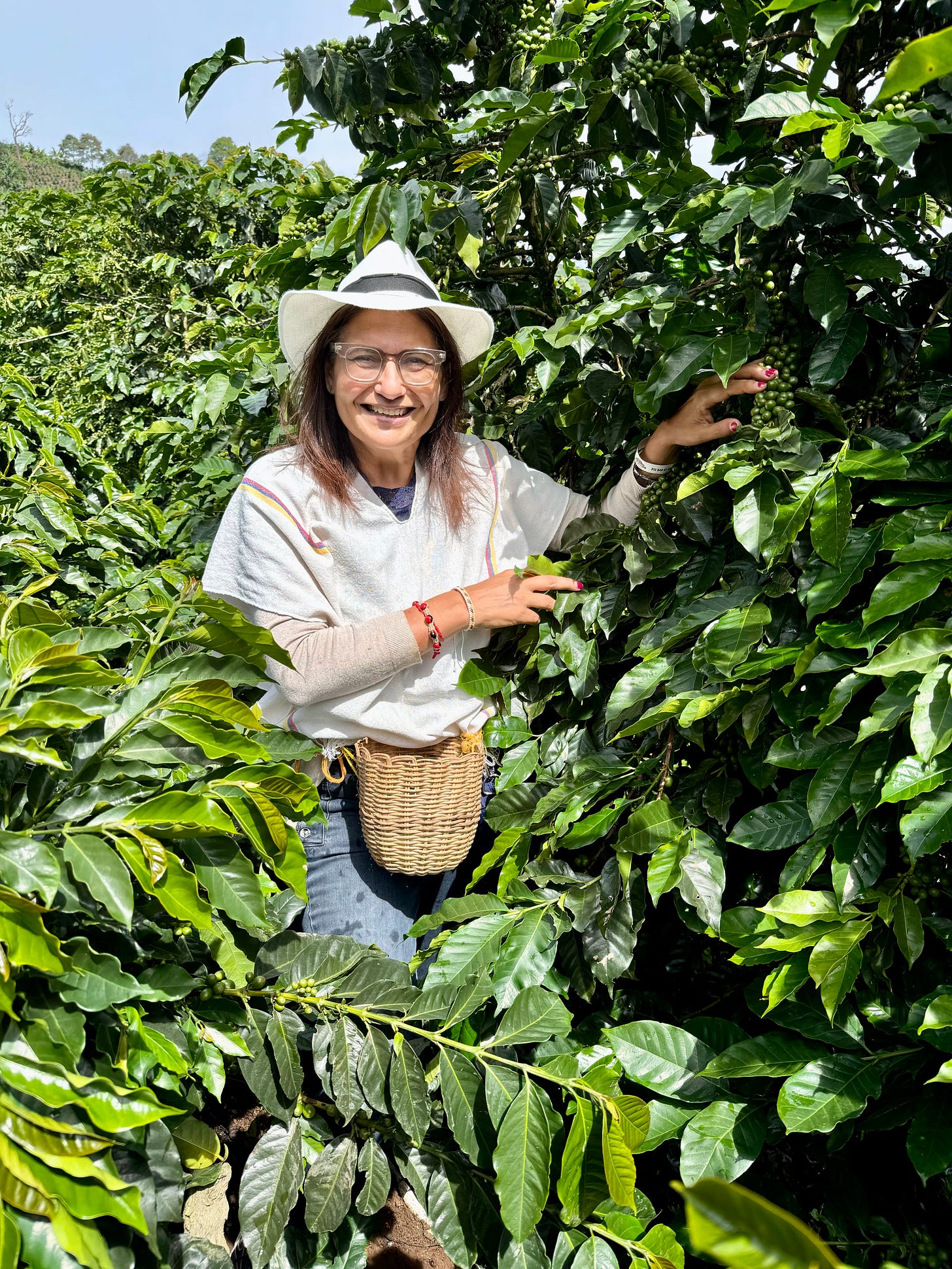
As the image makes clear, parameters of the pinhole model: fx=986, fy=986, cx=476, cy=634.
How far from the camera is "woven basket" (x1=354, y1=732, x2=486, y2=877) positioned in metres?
2.00

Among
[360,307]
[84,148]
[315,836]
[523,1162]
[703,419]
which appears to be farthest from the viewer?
[84,148]

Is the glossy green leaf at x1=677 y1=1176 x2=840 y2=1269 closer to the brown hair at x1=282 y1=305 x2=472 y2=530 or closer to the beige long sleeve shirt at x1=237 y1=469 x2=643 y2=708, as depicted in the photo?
the beige long sleeve shirt at x1=237 y1=469 x2=643 y2=708

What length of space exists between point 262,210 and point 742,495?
4193 millimetres

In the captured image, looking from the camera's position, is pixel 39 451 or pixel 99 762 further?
pixel 39 451

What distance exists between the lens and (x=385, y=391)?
202 centimetres

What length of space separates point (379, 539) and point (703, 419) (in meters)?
0.72

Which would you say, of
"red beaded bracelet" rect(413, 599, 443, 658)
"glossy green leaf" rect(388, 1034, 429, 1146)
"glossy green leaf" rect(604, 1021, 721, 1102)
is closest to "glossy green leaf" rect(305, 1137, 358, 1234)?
"glossy green leaf" rect(388, 1034, 429, 1146)

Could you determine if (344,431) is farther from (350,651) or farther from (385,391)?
(350,651)

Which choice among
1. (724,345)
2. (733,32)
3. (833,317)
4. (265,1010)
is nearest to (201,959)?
(265,1010)

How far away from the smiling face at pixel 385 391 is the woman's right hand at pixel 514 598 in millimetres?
378

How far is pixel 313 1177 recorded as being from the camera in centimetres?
139

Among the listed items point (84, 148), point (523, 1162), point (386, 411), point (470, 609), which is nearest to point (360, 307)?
point (386, 411)

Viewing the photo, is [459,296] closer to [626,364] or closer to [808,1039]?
[626,364]

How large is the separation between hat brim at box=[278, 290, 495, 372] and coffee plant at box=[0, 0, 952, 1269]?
0.45ft
